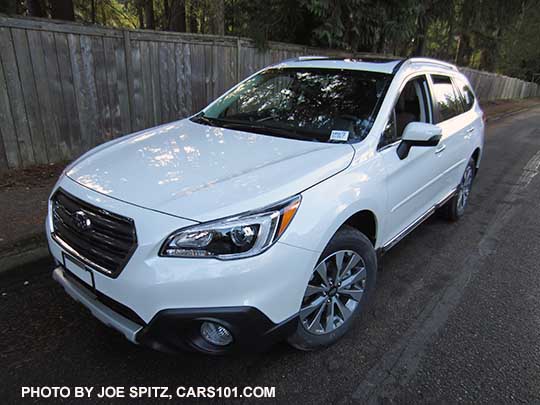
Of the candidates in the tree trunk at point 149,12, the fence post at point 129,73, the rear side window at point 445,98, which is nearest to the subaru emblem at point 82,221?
the rear side window at point 445,98

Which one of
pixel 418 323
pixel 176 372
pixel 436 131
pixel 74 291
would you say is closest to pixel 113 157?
pixel 74 291

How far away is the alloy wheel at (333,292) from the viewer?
7.41 ft

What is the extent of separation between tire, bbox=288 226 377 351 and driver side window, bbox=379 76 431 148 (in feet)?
2.65

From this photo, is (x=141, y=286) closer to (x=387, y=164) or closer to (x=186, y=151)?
(x=186, y=151)

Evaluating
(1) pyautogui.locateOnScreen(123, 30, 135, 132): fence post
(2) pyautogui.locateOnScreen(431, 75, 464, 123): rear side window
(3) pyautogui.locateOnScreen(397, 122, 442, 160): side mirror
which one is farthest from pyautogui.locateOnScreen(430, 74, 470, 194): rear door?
(1) pyautogui.locateOnScreen(123, 30, 135, 132): fence post

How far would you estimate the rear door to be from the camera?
12.0 feet

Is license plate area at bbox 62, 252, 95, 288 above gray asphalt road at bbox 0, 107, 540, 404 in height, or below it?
above

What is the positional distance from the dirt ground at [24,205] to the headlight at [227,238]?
237cm

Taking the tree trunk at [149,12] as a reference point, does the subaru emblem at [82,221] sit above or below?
below

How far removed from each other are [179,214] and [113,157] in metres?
0.98

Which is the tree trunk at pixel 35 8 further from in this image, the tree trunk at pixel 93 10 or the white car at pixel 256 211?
the white car at pixel 256 211

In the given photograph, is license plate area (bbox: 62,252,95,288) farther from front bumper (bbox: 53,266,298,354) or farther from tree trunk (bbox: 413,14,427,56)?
tree trunk (bbox: 413,14,427,56)

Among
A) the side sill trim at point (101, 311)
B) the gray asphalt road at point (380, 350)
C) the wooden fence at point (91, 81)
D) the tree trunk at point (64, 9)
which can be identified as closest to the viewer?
the side sill trim at point (101, 311)

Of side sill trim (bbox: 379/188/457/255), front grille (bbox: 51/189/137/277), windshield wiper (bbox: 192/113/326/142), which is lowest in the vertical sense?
side sill trim (bbox: 379/188/457/255)
